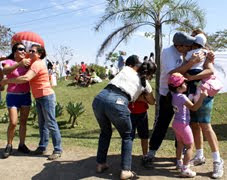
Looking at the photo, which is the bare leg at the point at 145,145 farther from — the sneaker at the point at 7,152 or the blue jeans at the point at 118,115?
the sneaker at the point at 7,152

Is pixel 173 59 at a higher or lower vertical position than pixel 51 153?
higher

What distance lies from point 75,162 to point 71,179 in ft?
1.87

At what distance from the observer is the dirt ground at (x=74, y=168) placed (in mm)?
4402

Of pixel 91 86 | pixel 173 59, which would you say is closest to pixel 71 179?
pixel 173 59

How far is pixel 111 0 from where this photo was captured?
10055 millimetres

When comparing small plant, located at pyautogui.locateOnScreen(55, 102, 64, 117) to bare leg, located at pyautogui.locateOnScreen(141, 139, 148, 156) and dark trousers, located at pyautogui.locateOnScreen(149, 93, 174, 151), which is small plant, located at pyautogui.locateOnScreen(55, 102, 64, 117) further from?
dark trousers, located at pyautogui.locateOnScreen(149, 93, 174, 151)

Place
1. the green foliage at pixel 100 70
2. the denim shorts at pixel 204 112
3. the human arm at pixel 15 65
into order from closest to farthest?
the denim shorts at pixel 204 112, the human arm at pixel 15 65, the green foliage at pixel 100 70

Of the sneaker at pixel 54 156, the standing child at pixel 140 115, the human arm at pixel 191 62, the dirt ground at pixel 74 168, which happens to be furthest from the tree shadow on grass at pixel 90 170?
the human arm at pixel 191 62

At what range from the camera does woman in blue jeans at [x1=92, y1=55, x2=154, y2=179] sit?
4.11m

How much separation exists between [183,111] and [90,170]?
1.40 m

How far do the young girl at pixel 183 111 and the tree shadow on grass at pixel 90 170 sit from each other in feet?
0.87

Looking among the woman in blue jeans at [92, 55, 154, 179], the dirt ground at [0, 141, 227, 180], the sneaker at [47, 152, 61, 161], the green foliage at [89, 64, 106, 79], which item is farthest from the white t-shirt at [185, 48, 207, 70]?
the green foliage at [89, 64, 106, 79]

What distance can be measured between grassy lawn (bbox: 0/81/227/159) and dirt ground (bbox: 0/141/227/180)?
0.75 metres

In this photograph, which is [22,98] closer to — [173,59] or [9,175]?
[9,175]
